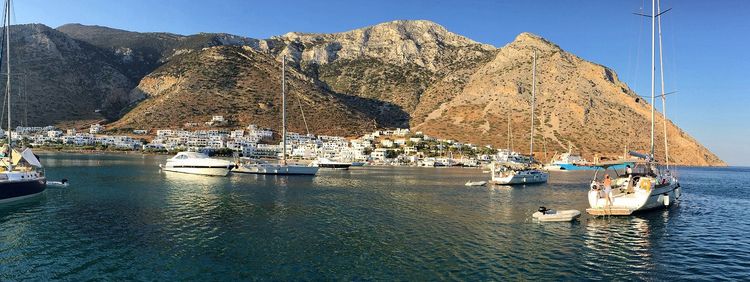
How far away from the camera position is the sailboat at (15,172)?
33.8m

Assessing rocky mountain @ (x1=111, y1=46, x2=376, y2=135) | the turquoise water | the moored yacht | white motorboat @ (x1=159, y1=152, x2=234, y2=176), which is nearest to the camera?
the turquoise water

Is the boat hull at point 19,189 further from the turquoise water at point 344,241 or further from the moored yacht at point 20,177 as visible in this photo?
the turquoise water at point 344,241

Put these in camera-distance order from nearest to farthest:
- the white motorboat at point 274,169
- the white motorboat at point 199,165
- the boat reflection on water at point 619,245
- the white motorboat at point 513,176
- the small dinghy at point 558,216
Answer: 1. the boat reflection on water at point 619,245
2. the small dinghy at point 558,216
3. the white motorboat at point 513,176
4. the white motorboat at point 199,165
5. the white motorboat at point 274,169

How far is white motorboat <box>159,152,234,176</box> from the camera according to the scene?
66000 millimetres

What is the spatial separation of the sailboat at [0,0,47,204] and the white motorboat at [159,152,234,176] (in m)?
26.1

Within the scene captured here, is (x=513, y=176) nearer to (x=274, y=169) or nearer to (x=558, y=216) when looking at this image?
(x=558, y=216)

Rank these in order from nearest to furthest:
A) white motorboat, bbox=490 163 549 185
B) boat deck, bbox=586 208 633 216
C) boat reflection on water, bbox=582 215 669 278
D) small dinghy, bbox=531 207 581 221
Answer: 1. boat reflection on water, bbox=582 215 669 278
2. small dinghy, bbox=531 207 581 221
3. boat deck, bbox=586 208 633 216
4. white motorboat, bbox=490 163 549 185

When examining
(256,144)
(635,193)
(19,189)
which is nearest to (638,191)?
(635,193)

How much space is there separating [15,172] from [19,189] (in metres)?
1.49

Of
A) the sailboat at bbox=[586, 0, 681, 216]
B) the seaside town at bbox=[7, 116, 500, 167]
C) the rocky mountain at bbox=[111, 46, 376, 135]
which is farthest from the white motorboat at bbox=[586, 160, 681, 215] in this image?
the rocky mountain at bbox=[111, 46, 376, 135]

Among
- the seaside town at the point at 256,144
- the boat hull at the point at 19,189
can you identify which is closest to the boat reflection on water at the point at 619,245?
the boat hull at the point at 19,189

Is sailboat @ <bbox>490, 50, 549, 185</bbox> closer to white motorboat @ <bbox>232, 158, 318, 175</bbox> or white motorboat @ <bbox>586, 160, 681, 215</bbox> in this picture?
white motorboat @ <bbox>586, 160, 681, 215</bbox>

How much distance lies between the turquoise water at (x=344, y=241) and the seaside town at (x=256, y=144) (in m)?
117

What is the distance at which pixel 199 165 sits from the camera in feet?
221
